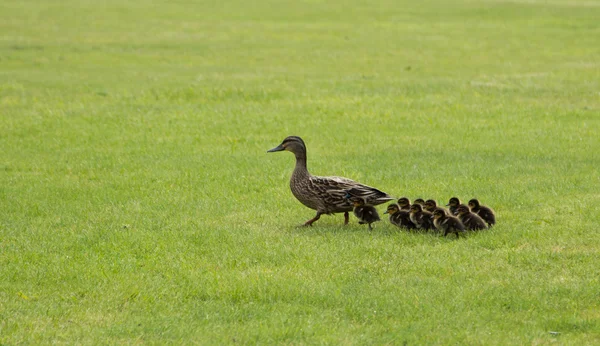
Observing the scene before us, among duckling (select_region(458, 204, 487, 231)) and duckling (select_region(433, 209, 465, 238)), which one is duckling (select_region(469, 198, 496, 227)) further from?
duckling (select_region(433, 209, 465, 238))

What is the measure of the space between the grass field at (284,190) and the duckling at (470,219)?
0.19 metres

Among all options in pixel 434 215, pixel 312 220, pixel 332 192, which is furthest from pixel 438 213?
pixel 312 220

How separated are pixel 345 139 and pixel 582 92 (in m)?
7.18

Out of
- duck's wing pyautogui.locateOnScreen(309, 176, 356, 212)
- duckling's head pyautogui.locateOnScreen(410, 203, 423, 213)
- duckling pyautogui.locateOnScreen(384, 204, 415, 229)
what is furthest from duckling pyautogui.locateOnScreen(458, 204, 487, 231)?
duck's wing pyautogui.locateOnScreen(309, 176, 356, 212)

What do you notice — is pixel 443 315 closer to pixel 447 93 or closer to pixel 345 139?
pixel 345 139

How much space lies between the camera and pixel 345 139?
16.5 metres

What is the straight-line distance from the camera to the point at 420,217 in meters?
10.1

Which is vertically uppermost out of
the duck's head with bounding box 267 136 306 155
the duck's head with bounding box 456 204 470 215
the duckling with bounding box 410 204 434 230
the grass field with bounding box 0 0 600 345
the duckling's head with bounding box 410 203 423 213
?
the duck's head with bounding box 267 136 306 155

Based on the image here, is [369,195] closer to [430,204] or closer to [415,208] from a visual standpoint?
[415,208]

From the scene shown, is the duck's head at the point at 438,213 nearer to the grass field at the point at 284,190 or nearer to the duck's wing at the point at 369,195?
the grass field at the point at 284,190

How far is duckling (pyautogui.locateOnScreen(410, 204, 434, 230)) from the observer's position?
10070mm

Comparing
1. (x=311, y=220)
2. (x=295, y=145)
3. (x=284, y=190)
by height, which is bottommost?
(x=284, y=190)

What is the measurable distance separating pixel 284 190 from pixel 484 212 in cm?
327

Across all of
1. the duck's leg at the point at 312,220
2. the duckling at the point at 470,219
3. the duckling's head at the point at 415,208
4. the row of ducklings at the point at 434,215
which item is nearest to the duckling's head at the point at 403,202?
the row of ducklings at the point at 434,215
